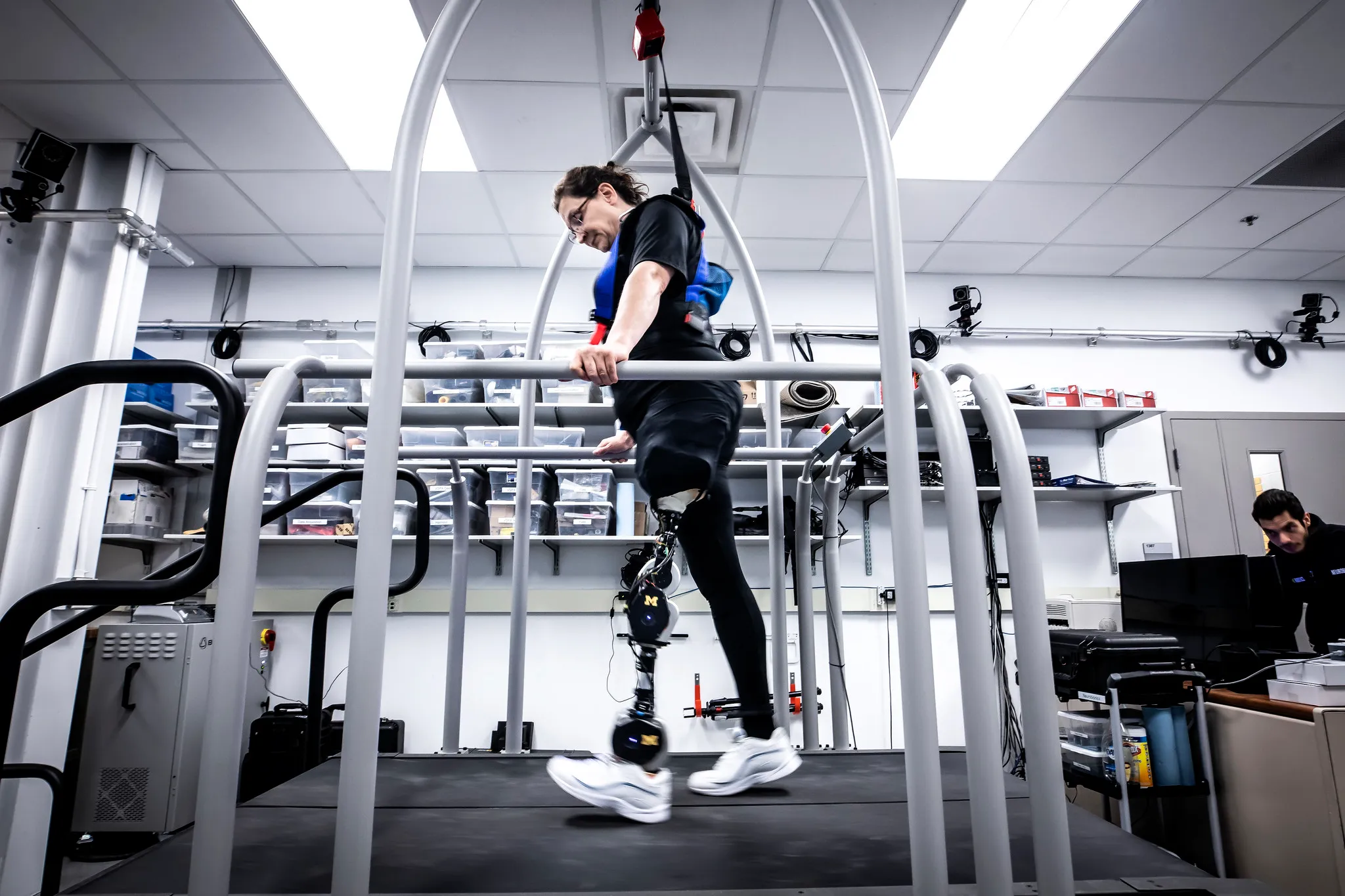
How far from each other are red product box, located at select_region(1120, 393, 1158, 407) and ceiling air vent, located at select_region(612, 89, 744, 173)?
7.88ft

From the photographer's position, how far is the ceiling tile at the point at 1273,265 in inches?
156

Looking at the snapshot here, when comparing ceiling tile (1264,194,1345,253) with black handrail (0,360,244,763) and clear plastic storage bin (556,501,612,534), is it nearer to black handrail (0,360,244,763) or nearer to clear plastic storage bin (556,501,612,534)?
clear plastic storage bin (556,501,612,534)

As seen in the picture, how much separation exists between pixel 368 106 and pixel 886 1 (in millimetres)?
2091

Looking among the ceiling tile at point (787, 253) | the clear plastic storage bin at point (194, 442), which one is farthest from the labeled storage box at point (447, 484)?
the ceiling tile at point (787, 253)

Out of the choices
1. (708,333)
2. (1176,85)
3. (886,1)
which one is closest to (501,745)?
(708,333)

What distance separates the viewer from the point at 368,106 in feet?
9.41

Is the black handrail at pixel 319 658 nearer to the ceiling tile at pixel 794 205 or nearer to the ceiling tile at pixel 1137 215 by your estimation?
the ceiling tile at pixel 794 205

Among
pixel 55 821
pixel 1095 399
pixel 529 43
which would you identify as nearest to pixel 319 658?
pixel 55 821

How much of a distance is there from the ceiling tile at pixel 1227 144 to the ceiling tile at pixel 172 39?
373 centimetres

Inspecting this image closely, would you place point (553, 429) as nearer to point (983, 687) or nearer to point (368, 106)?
point (368, 106)

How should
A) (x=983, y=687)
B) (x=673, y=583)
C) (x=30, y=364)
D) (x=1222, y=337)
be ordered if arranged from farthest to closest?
(x=1222, y=337) < (x=30, y=364) < (x=673, y=583) < (x=983, y=687)

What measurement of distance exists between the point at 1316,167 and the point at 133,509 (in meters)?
5.95

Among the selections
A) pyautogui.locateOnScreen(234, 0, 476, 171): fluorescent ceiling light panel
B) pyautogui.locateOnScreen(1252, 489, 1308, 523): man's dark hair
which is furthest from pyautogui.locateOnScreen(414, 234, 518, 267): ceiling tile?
pyautogui.locateOnScreen(1252, 489, 1308, 523): man's dark hair

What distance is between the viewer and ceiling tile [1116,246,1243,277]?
12.9 feet
